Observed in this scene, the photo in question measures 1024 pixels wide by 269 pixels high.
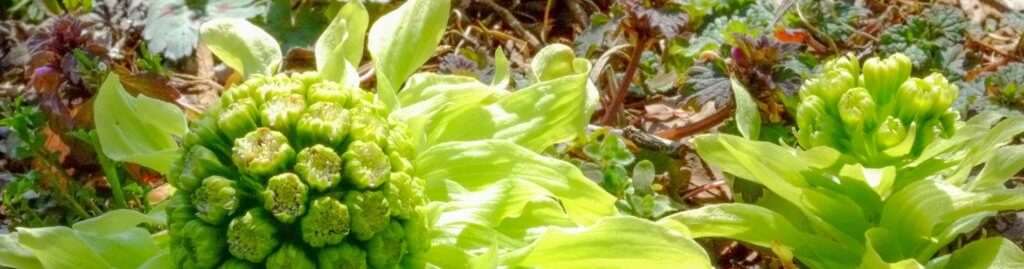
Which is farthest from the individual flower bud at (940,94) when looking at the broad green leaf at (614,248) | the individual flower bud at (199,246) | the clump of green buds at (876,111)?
the individual flower bud at (199,246)

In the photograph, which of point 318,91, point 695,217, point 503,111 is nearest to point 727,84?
point 695,217

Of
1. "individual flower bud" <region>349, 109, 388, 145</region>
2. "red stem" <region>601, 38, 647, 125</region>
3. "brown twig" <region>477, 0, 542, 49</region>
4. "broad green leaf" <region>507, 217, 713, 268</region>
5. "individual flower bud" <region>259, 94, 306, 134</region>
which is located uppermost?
"individual flower bud" <region>259, 94, 306, 134</region>

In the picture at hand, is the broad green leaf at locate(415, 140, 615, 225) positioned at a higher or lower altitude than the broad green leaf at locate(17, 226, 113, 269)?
higher

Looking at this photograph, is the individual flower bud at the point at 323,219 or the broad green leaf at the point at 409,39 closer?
the individual flower bud at the point at 323,219

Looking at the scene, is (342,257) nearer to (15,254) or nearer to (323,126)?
(323,126)

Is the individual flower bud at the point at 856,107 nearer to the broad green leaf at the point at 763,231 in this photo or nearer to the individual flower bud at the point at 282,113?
the broad green leaf at the point at 763,231

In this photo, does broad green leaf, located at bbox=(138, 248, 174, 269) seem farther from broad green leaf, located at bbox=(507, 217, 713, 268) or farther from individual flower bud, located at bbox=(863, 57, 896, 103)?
individual flower bud, located at bbox=(863, 57, 896, 103)

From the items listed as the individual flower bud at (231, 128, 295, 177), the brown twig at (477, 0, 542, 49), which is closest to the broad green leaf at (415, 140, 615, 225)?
the individual flower bud at (231, 128, 295, 177)
